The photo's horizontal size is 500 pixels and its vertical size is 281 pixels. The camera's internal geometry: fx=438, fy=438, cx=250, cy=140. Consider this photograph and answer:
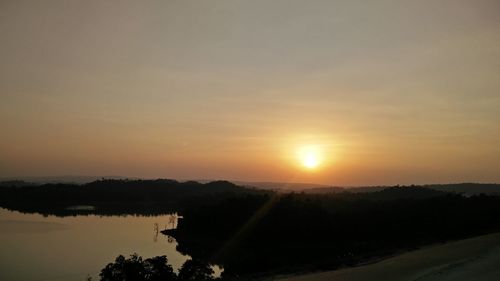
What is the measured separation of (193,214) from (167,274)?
47.1m

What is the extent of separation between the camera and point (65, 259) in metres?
40.5

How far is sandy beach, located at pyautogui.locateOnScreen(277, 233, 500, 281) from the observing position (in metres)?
13.4

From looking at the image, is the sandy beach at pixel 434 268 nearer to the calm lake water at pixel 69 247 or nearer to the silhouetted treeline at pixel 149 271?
the silhouetted treeline at pixel 149 271

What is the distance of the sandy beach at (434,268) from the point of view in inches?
527

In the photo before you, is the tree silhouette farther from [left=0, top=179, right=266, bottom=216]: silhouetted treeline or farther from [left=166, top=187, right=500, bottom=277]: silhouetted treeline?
[left=0, top=179, right=266, bottom=216]: silhouetted treeline

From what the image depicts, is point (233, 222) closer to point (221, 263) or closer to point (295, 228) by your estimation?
point (295, 228)

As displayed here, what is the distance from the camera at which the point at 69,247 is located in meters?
47.5

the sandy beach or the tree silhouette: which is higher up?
the sandy beach

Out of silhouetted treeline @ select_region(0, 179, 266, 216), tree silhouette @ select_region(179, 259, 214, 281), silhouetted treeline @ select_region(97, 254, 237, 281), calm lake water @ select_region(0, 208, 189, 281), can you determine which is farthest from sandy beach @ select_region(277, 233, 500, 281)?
silhouetted treeline @ select_region(0, 179, 266, 216)

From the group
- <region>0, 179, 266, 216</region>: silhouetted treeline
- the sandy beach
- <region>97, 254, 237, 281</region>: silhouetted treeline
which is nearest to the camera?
the sandy beach

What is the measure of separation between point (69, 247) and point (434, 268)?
41.9 metres

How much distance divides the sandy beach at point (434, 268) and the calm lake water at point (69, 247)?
74.1ft

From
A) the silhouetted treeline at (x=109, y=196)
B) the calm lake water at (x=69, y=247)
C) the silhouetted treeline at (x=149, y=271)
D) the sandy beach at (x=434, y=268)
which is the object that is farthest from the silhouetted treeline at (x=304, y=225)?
the silhouetted treeline at (x=109, y=196)

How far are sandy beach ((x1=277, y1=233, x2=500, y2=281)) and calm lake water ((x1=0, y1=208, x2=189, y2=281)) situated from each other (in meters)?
22.6
